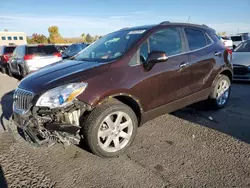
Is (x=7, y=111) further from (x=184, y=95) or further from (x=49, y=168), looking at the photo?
(x=184, y=95)

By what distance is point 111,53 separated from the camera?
3434mm

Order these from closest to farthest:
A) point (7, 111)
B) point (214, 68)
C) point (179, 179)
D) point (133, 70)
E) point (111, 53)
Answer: point (179, 179) < point (133, 70) < point (111, 53) < point (214, 68) < point (7, 111)

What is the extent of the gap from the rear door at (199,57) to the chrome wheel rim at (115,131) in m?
1.51

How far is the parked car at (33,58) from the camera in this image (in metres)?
8.79

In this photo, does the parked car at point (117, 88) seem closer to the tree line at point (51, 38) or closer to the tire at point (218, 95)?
the tire at point (218, 95)

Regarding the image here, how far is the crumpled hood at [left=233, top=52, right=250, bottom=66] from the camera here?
695 cm

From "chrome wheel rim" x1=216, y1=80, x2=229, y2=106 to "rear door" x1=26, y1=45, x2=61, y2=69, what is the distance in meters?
7.06

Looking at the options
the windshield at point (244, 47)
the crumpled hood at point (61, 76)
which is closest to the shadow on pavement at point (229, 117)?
the crumpled hood at point (61, 76)

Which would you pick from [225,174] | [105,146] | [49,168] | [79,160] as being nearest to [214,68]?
[225,174]

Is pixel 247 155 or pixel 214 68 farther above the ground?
pixel 214 68

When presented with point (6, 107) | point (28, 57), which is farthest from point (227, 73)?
point (28, 57)

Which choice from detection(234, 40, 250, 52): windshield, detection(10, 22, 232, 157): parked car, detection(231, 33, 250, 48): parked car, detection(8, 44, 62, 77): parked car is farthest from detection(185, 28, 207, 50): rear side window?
detection(231, 33, 250, 48): parked car

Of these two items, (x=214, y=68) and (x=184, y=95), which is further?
(x=214, y=68)

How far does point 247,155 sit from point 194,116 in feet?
5.13
